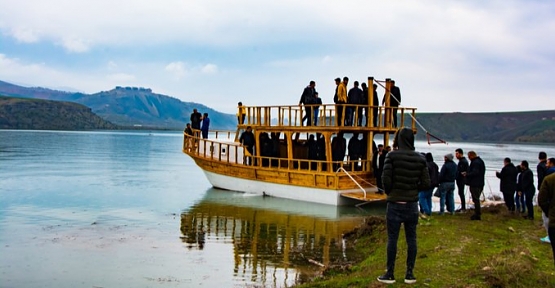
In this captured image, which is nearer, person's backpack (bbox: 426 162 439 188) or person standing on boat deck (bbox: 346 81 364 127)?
person's backpack (bbox: 426 162 439 188)

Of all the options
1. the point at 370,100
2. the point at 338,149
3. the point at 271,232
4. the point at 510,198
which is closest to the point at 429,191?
the point at 510,198

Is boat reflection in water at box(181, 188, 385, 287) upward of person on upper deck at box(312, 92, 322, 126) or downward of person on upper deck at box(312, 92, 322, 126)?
downward

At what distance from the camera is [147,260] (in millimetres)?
12062

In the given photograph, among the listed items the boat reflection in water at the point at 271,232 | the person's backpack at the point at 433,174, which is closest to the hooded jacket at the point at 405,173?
the boat reflection in water at the point at 271,232

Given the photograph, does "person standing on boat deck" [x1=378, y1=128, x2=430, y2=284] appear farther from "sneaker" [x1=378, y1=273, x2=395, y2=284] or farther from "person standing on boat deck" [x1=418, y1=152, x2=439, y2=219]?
"person standing on boat deck" [x1=418, y1=152, x2=439, y2=219]

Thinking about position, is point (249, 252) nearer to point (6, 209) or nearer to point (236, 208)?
point (236, 208)

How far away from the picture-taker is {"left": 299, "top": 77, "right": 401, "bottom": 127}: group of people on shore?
20.7 m

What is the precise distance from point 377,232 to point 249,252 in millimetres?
3408

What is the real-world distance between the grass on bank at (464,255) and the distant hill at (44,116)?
498ft

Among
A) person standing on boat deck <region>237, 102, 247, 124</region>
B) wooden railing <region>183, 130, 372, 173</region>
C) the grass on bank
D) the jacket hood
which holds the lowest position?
the grass on bank

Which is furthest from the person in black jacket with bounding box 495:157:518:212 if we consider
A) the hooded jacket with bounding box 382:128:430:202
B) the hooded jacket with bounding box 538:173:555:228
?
the hooded jacket with bounding box 382:128:430:202

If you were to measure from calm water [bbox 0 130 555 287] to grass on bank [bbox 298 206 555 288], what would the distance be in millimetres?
1149

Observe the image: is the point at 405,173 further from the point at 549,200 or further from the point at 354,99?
the point at 354,99

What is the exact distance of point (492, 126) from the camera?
176m
